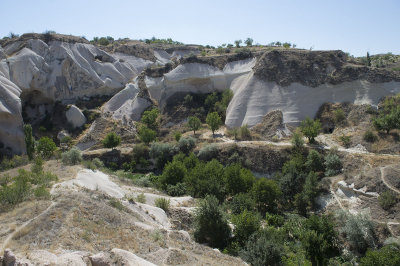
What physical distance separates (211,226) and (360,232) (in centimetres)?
903

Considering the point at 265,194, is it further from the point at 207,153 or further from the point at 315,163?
the point at 207,153

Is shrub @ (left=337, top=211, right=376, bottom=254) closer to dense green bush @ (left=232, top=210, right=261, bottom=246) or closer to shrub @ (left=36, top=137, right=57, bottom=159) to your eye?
dense green bush @ (left=232, top=210, right=261, bottom=246)

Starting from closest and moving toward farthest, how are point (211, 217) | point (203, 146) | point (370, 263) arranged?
point (370, 263)
point (211, 217)
point (203, 146)

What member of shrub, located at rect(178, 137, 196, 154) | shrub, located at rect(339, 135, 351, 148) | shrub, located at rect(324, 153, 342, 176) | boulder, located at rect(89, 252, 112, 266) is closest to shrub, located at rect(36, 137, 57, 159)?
shrub, located at rect(178, 137, 196, 154)

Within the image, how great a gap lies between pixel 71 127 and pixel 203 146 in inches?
836

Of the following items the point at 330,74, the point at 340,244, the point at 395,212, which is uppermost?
the point at 330,74

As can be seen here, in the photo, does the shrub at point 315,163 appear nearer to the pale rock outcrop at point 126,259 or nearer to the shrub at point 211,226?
the shrub at point 211,226

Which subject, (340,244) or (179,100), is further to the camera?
(179,100)

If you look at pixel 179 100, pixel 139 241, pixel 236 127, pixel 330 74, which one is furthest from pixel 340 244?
pixel 179 100

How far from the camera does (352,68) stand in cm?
3900

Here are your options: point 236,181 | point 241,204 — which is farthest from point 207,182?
point 241,204

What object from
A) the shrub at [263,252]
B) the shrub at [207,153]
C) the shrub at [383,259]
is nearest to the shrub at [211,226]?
the shrub at [263,252]

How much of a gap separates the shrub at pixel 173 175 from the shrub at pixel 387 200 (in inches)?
585

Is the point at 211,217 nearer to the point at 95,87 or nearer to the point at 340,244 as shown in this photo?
the point at 340,244
